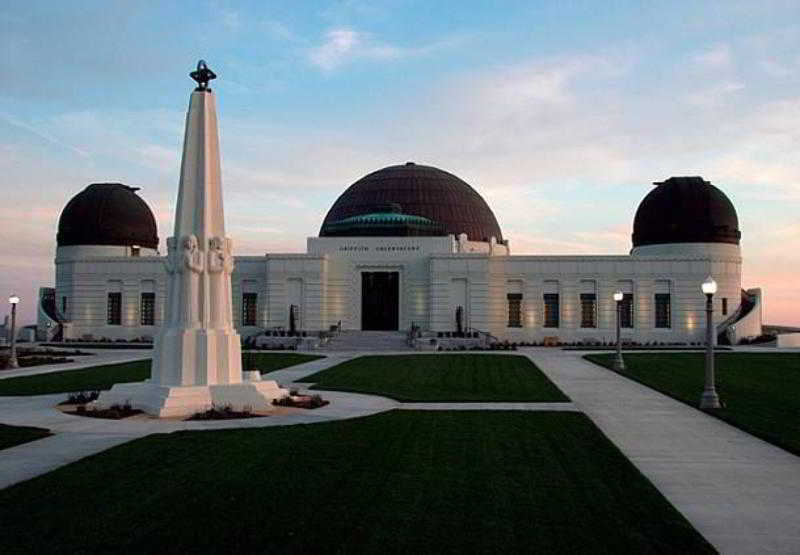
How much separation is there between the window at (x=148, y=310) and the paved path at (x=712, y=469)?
4630cm

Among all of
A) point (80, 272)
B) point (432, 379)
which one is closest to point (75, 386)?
point (432, 379)

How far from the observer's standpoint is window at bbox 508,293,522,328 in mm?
58375

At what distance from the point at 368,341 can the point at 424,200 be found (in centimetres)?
2205

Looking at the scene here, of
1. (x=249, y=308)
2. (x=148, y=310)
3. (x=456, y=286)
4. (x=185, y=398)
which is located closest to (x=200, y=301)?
(x=185, y=398)

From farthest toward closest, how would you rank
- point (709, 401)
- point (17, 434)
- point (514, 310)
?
point (514, 310)
point (709, 401)
point (17, 434)

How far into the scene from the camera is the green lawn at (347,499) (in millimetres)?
7996

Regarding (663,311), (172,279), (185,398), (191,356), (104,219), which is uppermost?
(104,219)

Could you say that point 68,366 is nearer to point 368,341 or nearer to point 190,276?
point 190,276

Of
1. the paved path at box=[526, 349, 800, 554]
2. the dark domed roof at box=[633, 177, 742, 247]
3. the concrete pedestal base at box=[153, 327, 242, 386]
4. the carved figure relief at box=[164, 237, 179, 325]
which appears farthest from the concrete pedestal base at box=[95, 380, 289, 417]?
the dark domed roof at box=[633, 177, 742, 247]

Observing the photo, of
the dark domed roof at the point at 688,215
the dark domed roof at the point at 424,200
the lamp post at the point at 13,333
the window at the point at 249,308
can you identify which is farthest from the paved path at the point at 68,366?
the dark domed roof at the point at 688,215

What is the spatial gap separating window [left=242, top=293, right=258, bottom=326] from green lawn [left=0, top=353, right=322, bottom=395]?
22.4 m

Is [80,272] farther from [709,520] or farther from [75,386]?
[709,520]

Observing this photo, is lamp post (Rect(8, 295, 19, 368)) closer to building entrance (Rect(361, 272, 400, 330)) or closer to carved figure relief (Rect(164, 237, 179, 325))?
carved figure relief (Rect(164, 237, 179, 325))

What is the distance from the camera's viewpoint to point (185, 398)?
59.3ft
